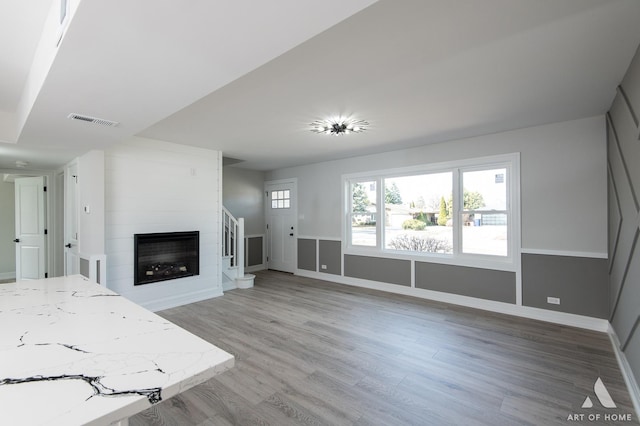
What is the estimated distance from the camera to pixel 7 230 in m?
6.04

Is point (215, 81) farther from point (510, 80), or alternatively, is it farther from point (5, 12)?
point (510, 80)

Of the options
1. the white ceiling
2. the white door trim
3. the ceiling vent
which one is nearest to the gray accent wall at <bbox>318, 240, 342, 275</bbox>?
the white ceiling

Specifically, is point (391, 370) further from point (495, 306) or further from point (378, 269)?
point (378, 269)

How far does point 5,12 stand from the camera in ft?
5.48

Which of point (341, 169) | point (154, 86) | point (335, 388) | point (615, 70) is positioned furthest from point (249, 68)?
point (341, 169)

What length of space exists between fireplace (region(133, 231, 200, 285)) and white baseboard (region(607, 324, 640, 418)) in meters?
4.99

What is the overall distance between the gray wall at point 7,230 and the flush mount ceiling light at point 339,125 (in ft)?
22.0

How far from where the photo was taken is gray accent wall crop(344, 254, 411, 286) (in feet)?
16.7

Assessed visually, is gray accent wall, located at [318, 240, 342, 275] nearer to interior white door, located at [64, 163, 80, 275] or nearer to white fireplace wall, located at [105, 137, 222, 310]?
white fireplace wall, located at [105, 137, 222, 310]

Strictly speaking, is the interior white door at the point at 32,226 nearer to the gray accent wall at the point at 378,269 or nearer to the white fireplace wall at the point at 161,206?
the white fireplace wall at the point at 161,206

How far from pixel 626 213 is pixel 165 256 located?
542 cm

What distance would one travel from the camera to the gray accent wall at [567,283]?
136 inches

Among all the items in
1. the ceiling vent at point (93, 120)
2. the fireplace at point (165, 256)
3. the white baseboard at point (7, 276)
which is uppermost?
the ceiling vent at point (93, 120)

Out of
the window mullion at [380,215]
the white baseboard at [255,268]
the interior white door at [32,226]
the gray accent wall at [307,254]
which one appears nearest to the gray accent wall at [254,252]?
the white baseboard at [255,268]
